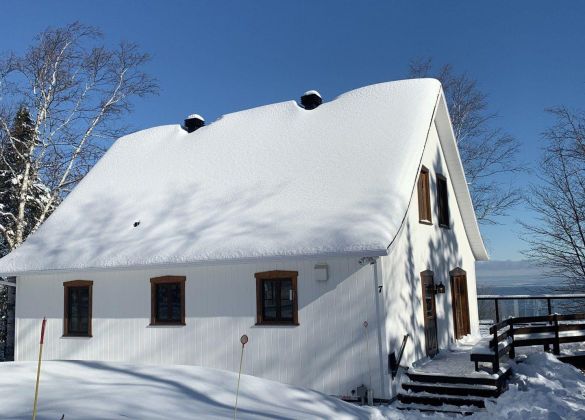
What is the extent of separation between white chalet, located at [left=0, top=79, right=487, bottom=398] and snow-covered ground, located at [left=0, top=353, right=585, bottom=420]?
2.21m

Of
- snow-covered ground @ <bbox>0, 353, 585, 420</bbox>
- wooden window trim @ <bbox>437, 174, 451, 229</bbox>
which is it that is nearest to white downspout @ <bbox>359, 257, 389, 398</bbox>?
snow-covered ground @ <bbox>0, 353, 585, 420</bbox>

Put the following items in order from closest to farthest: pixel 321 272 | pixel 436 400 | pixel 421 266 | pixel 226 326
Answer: pixel 436 400, pixel 321 272, pixel 226 326, pixel 421 266

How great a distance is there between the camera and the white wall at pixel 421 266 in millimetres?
10047

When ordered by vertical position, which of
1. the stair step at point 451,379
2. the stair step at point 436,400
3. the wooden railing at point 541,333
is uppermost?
the wooden railing at point 541,333

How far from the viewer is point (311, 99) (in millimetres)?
15086

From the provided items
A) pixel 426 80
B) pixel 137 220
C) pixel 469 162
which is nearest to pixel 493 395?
pixel 426 80

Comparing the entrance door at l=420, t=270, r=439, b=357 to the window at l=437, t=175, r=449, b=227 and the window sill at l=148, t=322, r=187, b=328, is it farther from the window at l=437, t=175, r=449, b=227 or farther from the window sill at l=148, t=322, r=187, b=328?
the window sill at l=148, t=322, r=187, b=328

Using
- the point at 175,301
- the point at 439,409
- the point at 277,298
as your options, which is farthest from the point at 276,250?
the point at 439,409

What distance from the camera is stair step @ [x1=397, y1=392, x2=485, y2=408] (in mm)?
8992

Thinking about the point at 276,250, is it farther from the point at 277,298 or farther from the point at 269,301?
the point at 269,301

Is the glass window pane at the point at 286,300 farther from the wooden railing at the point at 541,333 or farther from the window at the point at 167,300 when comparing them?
the wooden railing at the point at 541,333

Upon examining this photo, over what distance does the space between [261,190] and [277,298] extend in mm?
2755

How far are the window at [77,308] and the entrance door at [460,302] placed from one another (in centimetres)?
951

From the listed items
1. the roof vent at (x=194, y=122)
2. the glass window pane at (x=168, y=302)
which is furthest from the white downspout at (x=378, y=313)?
the roof vent at (x=194, y=122)
